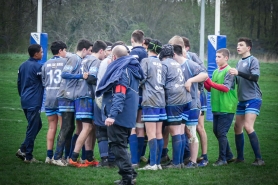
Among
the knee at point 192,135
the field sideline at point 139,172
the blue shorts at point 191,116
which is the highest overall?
the blue shorts at point 191,116

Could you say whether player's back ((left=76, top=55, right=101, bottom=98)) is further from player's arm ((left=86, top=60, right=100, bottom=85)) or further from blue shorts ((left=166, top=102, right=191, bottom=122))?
blue shorts ((left=166, top=102, right=191, bottom=122))

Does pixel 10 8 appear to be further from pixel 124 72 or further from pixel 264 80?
pixel 124 72

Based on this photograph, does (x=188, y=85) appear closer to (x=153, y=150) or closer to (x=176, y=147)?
(x=176, y=147)

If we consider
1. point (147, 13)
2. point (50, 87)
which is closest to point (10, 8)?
point (147, 13)

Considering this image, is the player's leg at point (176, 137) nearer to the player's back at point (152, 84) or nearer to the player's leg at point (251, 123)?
the player's back at point (152, 84)

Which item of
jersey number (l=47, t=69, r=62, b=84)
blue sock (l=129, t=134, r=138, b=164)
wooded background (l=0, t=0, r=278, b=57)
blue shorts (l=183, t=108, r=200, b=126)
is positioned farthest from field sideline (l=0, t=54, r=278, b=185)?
wooded background (l=0, t=0, r=278, b=57)

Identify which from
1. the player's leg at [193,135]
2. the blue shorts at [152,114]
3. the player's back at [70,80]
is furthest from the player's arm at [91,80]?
the player's leg at [193,135]

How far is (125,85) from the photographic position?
7.30m

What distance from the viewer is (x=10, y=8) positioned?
1113 inches

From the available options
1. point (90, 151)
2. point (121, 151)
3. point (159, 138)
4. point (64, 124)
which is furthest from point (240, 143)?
point (64, 124)

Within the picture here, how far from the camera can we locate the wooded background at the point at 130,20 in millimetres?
27938

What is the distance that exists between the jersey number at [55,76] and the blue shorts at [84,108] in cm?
53

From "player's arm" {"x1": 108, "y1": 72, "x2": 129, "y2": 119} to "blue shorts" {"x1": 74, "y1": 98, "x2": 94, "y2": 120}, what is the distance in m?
1.66

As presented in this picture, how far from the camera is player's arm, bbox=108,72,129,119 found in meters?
7.12
